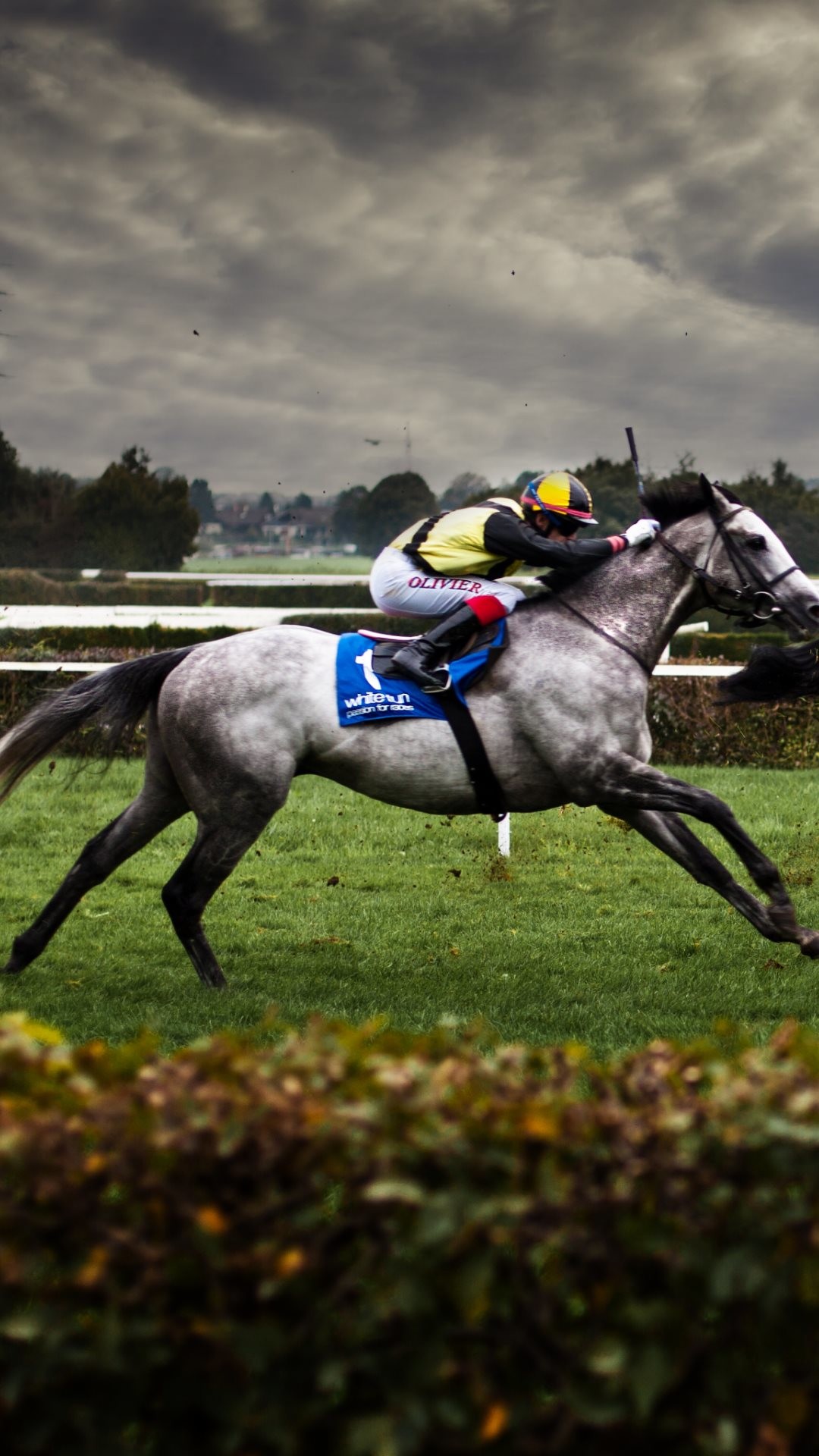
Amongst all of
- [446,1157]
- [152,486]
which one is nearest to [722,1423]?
[446,1157]

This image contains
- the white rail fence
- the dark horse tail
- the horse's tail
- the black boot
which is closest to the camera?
the black boot

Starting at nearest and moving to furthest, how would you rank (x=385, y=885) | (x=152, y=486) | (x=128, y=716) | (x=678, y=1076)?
(x=678, y=1076)
(x=128, y=716)
(x=385, y=885)
(x=152, y=486)

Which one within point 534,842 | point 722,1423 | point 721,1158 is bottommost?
point 534,842

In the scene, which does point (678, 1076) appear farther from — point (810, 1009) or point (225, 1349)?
point (810, 1009)

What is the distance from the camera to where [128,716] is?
5.48 m

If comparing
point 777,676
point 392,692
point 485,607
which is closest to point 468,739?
point 392,692

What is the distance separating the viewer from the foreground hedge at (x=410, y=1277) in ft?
5.53

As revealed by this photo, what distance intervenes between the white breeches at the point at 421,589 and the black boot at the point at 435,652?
133 millimetres

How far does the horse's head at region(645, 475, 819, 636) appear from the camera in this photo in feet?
16.7

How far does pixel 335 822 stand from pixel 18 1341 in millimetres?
7532

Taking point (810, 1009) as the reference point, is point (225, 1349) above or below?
above

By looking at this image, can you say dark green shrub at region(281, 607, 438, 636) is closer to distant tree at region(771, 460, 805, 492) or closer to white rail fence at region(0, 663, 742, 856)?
white rail fence at region(0, 663, 742, 856)

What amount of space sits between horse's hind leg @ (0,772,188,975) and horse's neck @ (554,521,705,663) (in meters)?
1.94

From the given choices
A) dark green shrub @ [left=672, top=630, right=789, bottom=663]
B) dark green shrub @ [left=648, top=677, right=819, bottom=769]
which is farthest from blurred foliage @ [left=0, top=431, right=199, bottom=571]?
dark green shrub @ [left=648, top=677, right=819, bottom=769]
